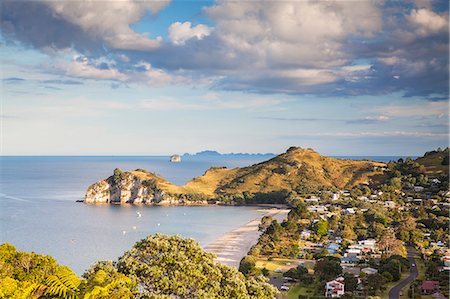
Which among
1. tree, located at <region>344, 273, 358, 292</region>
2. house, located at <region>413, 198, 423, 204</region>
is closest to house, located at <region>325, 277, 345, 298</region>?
tree, located at <region>344, 273, 358, 292</region>

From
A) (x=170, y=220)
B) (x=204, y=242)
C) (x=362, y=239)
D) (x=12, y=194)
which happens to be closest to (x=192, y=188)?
(x=170, y=220)

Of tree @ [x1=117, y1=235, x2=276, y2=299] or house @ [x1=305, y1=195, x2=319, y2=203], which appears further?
house @ [x1=305, y1=195, x2=319, y2=203]

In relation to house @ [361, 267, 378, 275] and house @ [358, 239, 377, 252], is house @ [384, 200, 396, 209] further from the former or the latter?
house @ [361, 267, 378, 275]

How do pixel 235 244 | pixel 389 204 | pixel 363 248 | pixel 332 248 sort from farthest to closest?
pixel 389 204 → pixel 235 244 → pixel 332 248 → pixel 363 248

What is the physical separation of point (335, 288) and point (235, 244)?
23.5 metres

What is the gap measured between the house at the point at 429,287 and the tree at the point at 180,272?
826 inches

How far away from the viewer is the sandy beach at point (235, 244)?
4338 cm

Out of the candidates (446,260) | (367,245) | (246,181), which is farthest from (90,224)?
(246,181)

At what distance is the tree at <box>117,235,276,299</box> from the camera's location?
1002 cm

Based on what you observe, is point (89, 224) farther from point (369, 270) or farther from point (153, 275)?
point (153, 275)

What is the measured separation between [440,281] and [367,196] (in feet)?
141

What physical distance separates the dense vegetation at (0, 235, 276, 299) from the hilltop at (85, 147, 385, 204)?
272ft

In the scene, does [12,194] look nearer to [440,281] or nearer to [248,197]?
[248,197]

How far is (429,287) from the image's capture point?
28.3m
